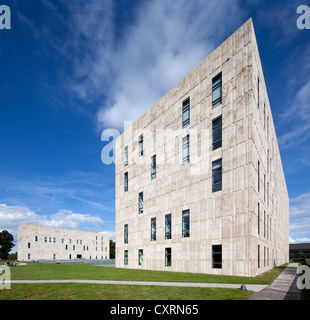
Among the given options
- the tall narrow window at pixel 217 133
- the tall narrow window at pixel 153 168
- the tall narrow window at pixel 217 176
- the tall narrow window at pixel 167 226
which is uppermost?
the tall narrow window at pixel 217 133

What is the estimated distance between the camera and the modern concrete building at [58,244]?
8762 cm

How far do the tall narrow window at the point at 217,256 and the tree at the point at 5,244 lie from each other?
11276 cm

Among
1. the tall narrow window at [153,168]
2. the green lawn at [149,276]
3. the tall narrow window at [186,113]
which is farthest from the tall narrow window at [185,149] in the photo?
the green lawn at [149,276]

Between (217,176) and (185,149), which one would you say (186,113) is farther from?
(217,176)

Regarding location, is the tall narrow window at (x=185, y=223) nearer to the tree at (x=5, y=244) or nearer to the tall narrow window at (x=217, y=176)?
the tall narrow window at (x=217, y=176)

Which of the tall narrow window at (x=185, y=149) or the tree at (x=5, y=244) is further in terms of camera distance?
the tree at (x=5, y=244)

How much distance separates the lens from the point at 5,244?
353 feet

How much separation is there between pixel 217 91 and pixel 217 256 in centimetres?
1540

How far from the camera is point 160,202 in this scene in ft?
101

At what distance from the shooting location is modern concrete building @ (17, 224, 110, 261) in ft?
287

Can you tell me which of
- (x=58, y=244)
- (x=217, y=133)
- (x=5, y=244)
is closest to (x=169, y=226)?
(x=217, y=133)

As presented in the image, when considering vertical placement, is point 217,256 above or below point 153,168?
below

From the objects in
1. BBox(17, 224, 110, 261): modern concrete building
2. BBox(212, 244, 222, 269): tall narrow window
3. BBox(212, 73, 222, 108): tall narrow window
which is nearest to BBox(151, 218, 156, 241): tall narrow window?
BBox(212, 244, 222, 269): tall narrow window
